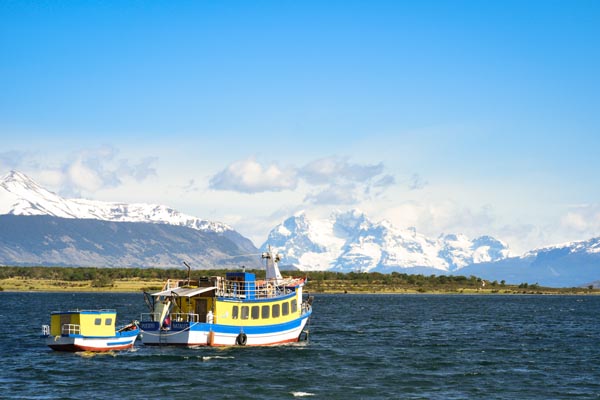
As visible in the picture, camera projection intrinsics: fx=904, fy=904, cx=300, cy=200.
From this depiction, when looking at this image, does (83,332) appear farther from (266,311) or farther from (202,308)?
(266,311)

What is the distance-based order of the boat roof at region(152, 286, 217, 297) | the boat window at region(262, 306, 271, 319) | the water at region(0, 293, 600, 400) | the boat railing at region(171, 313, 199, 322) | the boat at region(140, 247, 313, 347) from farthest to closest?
the boat window at region(262, 306, 271, 319)
the boat railing at region(171, 313, 199, 322)
the boat at region(140, 247, 313, 347)
the boat roof at region(152, 286, 217, 297)
the water at region(0, 293, 600, 400)

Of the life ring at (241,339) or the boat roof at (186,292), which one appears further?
the life ring at (241,339)

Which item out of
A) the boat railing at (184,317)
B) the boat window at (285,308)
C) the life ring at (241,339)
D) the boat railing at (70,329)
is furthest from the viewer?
the boat window at (285,308)

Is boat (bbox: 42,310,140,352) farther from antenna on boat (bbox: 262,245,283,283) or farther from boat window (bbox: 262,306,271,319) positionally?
antenna on boat (bbox: 262,245,283,283)

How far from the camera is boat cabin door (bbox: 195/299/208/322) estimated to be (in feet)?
296

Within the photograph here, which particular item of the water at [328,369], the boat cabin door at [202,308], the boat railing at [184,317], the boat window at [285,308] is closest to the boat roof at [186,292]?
the boat cabin door at [202,308]

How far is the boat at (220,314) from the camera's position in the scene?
88.6m

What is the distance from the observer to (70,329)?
271ft

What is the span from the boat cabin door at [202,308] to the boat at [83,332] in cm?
854

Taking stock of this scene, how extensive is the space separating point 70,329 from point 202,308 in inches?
541

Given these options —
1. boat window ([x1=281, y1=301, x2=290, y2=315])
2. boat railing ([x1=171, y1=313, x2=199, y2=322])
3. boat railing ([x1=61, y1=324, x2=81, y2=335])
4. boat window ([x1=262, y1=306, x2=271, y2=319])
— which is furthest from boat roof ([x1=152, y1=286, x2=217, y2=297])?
boat railing ([x1=61, y1=324, x2=81, y2=335])

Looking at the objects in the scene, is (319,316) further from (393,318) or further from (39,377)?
(39,377)

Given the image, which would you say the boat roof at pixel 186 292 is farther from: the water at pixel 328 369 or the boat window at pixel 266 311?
the boat window at pixel 266 311

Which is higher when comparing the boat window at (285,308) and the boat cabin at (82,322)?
the boat window at (285,308)
